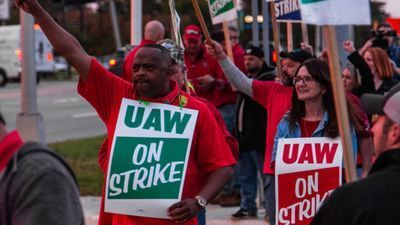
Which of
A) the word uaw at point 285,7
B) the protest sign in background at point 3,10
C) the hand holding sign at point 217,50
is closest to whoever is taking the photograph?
the hand holding sign at point 217,50

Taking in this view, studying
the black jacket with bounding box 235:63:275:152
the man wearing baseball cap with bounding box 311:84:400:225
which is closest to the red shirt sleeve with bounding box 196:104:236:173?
the man wearing baseball cap with bounding box 311:84:400:225

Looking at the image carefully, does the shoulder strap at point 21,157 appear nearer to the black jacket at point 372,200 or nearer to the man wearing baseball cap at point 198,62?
the black jacket at point 372,200

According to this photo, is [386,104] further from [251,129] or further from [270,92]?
[251,129]

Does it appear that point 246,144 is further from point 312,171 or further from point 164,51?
point 164,51

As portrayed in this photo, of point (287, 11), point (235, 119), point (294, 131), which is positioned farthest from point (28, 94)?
point (294, 131)

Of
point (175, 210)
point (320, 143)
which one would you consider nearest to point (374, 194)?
point (175, 210)

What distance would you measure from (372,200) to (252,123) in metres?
6.91

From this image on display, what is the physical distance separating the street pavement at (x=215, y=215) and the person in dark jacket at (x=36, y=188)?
280 inches

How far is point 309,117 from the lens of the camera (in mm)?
6734

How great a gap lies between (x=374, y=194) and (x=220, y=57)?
4655mm

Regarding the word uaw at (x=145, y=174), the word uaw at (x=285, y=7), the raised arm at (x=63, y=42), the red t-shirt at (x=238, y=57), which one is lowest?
the word uaw at (x=145, y=174)

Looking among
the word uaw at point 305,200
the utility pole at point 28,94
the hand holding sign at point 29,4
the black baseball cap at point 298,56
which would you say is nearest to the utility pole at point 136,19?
the utility pole at point 28,94

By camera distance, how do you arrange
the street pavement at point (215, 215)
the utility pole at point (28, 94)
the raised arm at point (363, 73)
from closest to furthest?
the raised arm at point (363, 73)
the street pavement at point (215, 215)
the utility pole at point (28, 94)

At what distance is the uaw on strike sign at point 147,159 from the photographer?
5.55m
